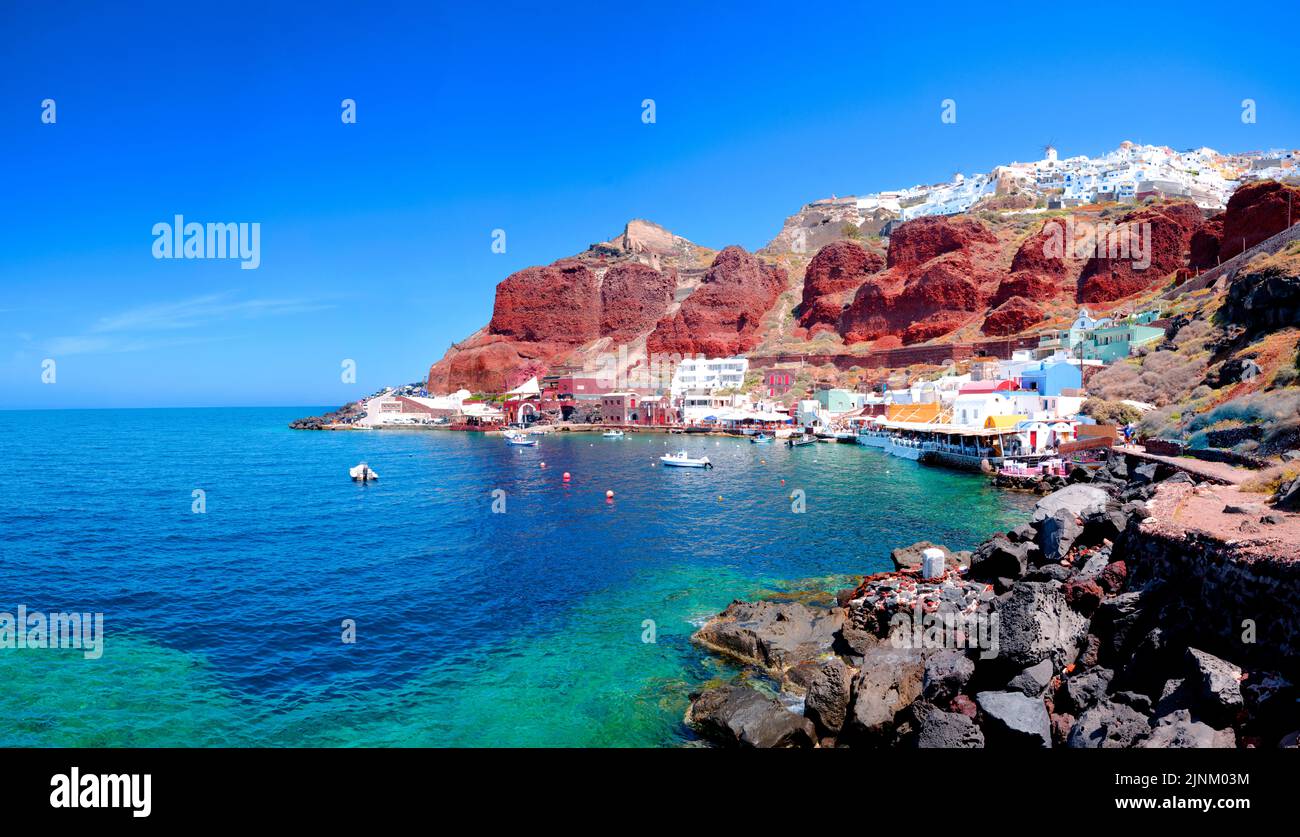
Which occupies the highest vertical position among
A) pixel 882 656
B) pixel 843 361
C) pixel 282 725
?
pixel 843 361

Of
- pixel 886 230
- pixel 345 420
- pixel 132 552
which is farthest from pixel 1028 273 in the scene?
pixel 345 420

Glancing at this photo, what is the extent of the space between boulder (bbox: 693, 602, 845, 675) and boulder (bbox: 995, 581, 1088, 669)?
465cm

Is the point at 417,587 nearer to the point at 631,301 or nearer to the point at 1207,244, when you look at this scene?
the point at 1207,244

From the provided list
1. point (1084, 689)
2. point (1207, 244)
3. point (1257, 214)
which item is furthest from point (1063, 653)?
point (1207, 244)

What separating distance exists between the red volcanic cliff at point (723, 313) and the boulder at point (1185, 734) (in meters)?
112

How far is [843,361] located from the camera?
101000 mm

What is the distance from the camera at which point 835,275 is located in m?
120

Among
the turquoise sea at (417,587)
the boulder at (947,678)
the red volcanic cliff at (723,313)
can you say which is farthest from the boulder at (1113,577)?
the red volcanic cliff at (723,313)

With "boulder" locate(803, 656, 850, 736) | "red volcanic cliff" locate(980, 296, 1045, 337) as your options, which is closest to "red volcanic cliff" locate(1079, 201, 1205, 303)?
"red volcanic cliff" locate(980, 296, 1045, 337)

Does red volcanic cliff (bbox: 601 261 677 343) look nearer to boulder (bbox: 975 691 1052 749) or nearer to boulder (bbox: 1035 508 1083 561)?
boulder (bbox: 1035 508 1083 561)

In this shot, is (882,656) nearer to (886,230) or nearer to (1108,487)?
(1108,487)

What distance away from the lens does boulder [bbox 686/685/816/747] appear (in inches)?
433
